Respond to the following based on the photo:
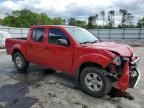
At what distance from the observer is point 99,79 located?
530 centimetres

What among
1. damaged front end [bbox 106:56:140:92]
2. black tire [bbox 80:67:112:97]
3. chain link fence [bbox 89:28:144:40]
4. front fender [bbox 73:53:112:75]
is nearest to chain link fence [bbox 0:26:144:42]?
chain link fence [bbox 89:28:144:40]

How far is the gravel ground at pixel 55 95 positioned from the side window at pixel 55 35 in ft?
4.19

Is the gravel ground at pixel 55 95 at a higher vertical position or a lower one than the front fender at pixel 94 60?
lower

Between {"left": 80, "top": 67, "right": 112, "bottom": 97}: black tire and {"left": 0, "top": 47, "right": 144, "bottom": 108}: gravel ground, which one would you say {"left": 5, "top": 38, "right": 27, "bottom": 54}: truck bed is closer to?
{"left": 0, "top": 47, "right": 144, "bottom": 108}: gravel ground

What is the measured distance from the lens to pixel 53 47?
253 inches

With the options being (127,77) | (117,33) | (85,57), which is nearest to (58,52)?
(85,57)

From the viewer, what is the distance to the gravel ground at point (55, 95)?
4.89 metres

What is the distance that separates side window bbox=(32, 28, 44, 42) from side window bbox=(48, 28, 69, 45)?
429 millimetres

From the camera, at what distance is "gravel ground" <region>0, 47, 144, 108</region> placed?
4890mm

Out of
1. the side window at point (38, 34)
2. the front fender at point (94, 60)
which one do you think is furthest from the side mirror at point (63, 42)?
the side window at point (38, 34)

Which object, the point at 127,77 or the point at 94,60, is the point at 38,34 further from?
the point at 127,77

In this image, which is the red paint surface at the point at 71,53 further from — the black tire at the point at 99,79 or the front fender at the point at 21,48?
the black tire at the point at 99,79

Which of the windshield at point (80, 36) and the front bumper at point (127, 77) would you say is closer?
the front bumper at point (127, 77)

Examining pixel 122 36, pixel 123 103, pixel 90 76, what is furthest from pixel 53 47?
pixel 122 36
